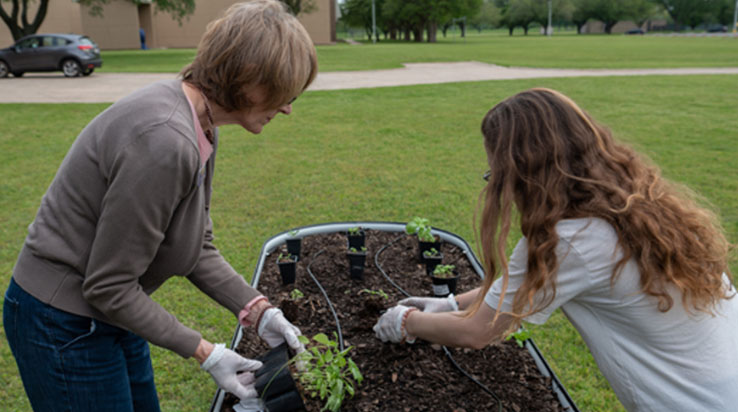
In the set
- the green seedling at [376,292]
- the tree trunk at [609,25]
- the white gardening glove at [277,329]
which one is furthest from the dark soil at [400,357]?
the tree trunk at [609,25]

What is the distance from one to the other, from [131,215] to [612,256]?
124 cm

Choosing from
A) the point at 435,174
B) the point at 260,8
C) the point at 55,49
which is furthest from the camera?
the point at 55,49

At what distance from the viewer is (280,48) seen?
4.79 feet

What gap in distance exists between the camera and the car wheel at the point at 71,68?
17562 millimetres

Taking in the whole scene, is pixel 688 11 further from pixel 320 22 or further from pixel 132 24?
pixel 132 24

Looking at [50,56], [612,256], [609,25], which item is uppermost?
[609,25]

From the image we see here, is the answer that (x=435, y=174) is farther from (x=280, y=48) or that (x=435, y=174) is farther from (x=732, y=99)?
(x=732, y=99)

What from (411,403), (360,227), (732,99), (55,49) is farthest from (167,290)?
(55,49)

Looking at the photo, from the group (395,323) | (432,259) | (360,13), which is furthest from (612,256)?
(360,13)

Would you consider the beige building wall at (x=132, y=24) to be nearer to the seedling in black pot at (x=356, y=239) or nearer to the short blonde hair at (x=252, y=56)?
the seedling in black pot at (x=356, y=239)

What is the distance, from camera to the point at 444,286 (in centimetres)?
321

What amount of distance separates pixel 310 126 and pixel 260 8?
812 centimetres

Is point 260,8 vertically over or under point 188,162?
over

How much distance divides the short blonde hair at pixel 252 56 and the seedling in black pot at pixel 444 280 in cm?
188
